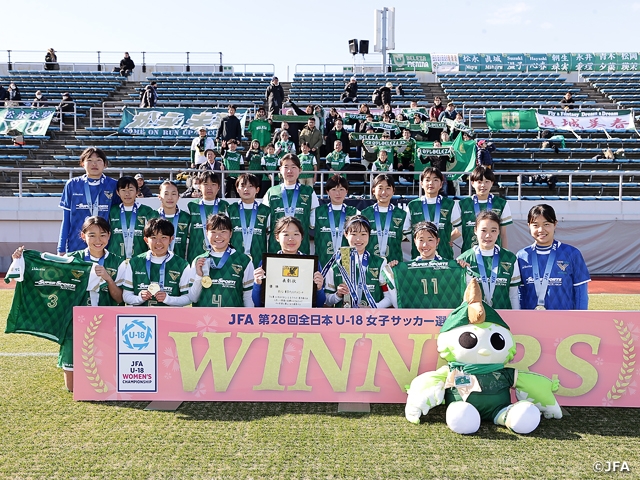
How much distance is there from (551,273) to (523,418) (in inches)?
51.2

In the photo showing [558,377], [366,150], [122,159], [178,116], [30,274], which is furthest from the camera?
[178,116]

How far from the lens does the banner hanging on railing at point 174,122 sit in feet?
54.7

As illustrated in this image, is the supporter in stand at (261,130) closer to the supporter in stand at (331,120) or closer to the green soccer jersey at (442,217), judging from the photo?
the supporter in stand at (331,120)

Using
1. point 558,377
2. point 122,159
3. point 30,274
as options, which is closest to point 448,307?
point 558,377

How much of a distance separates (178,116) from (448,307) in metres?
14.2

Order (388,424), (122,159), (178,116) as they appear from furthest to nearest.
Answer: (178,116) < (122,159) < (388,424)

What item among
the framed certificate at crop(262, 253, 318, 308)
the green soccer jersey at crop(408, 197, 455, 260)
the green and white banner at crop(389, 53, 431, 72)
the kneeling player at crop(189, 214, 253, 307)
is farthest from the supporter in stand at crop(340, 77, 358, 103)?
the framed certificate at crop(262, 253, 318, 308)

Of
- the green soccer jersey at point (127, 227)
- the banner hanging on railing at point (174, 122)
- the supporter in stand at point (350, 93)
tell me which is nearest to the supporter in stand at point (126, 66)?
the banner hanging on railing at point (174, 122)

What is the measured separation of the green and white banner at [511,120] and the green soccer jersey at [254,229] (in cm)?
1339

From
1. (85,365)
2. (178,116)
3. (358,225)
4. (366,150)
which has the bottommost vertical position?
(85,365)

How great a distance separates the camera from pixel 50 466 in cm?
283

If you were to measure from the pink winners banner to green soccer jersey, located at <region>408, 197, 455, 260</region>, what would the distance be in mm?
1624

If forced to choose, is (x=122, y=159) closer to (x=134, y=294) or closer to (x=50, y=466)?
(x=134, y=294)

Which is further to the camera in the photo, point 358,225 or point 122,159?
point 122,159
